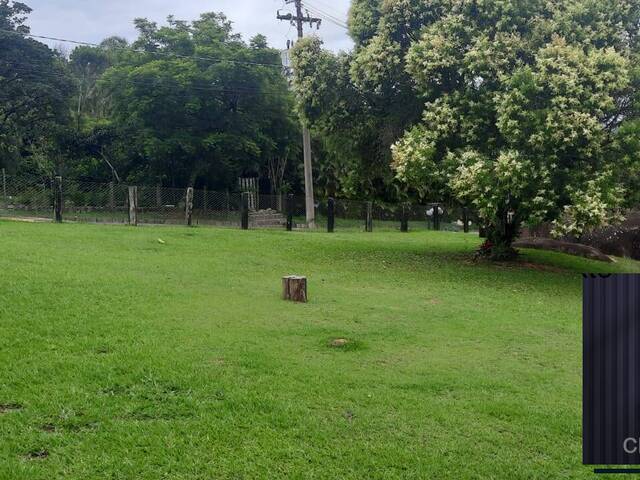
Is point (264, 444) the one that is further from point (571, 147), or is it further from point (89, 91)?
point (89, 91)

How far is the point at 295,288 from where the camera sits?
9125 millimetres

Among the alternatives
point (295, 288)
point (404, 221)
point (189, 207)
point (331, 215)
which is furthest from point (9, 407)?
point (404, 221)

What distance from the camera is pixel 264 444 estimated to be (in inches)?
166

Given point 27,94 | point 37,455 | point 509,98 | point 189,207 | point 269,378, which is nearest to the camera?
point 37,455

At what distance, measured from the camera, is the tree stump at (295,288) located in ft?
29.8

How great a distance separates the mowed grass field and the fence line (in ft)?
27.5

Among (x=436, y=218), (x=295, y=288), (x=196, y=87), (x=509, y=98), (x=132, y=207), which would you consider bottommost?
(x=295, y=288)

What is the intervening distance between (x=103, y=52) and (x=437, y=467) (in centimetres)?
4654

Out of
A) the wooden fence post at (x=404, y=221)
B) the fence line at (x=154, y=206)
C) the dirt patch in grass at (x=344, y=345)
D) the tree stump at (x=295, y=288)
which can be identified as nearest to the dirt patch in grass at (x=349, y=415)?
the dirt patch in grass at (x=344, y=345)

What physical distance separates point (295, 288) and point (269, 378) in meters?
3.72

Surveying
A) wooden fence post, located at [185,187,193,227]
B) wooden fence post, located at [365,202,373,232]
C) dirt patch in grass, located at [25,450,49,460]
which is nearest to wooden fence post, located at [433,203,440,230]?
wooden fence post, located at [365,202,373,232]

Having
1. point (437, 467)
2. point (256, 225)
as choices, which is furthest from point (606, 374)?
point (256, 225)

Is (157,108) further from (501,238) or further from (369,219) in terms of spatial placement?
(501,238)

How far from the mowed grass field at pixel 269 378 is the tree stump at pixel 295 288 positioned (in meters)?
0.26
